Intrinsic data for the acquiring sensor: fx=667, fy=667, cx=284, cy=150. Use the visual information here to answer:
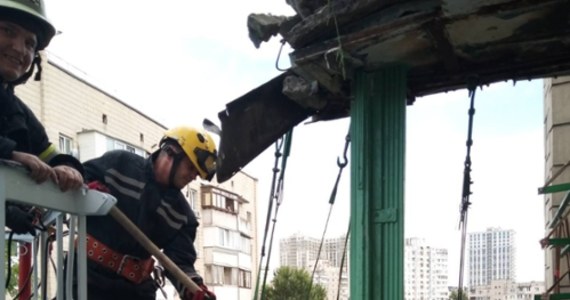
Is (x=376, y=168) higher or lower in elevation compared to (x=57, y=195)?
higher

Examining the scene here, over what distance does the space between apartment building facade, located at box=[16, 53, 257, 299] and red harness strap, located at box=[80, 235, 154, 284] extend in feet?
43.9

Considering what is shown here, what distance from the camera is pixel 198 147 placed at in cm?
439

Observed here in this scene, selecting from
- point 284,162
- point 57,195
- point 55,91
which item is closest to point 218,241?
point 55,91

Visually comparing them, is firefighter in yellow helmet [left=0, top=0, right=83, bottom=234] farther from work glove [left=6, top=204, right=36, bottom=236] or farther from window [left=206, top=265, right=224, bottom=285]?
window [left=206, top=265, right=224, bottom=285]

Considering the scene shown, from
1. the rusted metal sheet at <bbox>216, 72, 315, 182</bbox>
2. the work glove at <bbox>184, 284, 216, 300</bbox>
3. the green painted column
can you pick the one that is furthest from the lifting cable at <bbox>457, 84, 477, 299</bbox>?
the work glove at <bbox>184, 284, 216, 300</bbox>

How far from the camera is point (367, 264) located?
13.3ft

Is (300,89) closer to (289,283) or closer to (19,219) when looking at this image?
(19,219)

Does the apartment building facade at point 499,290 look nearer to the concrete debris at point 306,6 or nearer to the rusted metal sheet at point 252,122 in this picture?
the rusted metal sheet at point 252,122

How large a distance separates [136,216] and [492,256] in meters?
43.6

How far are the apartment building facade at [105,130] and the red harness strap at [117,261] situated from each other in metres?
13.4

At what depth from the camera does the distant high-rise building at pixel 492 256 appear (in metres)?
38.9

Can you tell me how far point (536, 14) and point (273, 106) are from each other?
6.27 feet

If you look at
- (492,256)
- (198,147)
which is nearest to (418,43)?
(198,147)

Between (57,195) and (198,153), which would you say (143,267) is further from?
(57,195)
